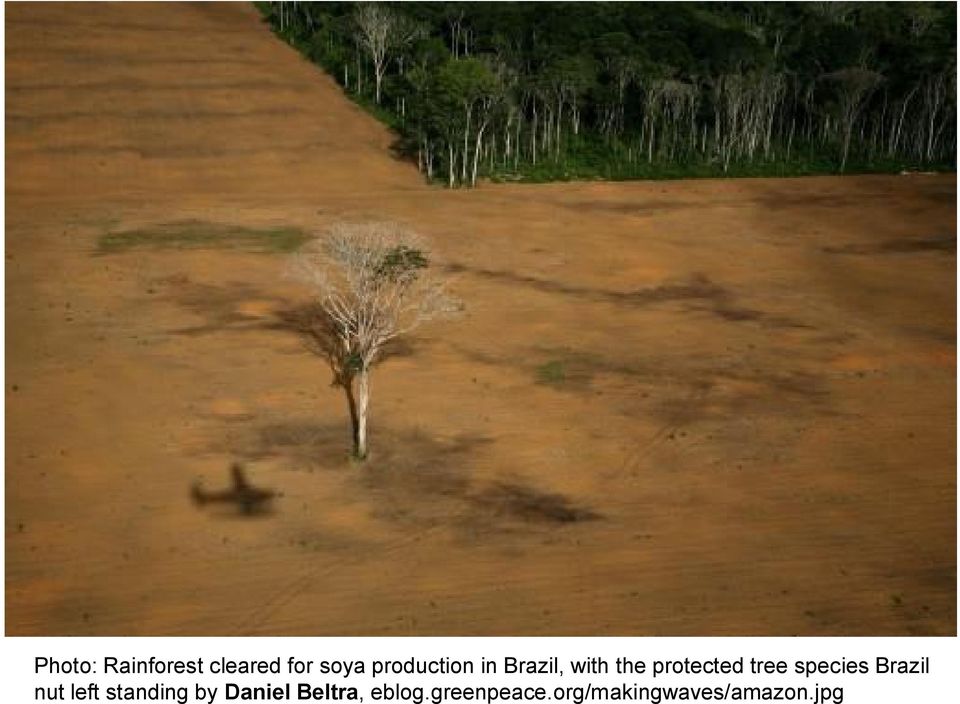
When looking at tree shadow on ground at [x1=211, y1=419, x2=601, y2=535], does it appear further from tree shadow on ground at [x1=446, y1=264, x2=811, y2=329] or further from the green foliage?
tree shadow on ground at [x1=446, y1=264, x2=811, y2=329]

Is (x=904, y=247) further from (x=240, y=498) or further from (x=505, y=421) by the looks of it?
(x=240, y=498)

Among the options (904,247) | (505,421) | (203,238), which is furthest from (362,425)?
(904,247)

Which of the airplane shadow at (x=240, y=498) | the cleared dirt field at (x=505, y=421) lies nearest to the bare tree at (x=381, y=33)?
the cleared dirt field at (x=505, y=421)

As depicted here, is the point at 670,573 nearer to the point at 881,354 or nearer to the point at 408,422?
the point at 408,422

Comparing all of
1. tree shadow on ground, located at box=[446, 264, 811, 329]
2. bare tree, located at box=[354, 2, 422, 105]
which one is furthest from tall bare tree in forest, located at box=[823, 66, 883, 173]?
tree shadow on ground, located at box=[446, 264, 811, 329]

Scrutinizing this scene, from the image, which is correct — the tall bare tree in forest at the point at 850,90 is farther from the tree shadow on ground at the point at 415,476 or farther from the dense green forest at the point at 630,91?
the tree shadow on ground at the point at 415,476
